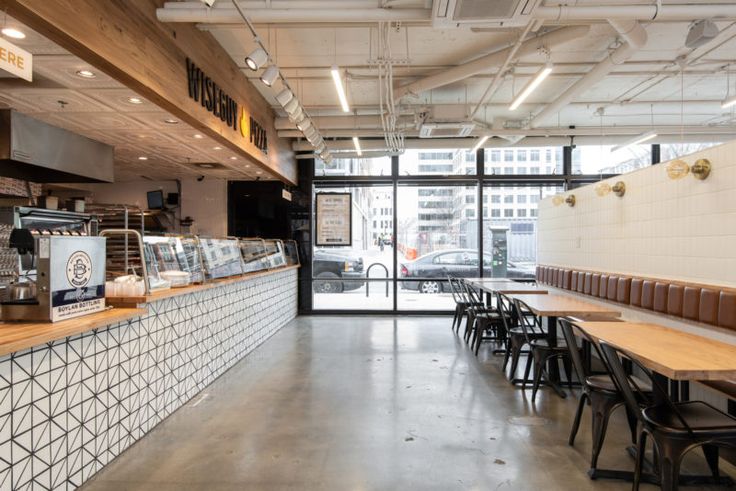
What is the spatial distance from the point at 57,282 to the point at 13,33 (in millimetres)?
1577

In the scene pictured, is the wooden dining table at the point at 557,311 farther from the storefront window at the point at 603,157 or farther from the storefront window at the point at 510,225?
the storefront window at the point at 603,157

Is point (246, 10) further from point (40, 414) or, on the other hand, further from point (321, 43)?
point (40, 414)

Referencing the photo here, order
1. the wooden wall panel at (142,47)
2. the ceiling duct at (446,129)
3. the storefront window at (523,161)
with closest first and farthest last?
the wooden wall panel at (142,47)
the ceiling duct at (446,129)
the storefront window at (523,161)

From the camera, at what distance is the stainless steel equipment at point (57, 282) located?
7.84 ft

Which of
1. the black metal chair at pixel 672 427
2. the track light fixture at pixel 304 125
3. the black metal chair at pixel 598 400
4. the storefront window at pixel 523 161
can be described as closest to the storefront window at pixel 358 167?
the storefront window at pixel 523 161

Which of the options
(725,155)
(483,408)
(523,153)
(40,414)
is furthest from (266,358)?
(523,153)

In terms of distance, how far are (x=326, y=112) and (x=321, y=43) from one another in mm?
2523

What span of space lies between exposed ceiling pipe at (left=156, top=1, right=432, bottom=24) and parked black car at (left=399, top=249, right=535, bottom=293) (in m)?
5.86

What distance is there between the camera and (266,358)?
5.52 metres

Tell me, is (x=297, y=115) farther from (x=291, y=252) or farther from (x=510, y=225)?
(x=510, y=225)

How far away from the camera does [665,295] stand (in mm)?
4262

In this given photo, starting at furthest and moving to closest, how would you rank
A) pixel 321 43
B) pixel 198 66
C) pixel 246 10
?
1. pixel 321 43
2. pixel 198 66
3. pixel 246 10

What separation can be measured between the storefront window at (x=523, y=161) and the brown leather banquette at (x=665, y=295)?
3.11 metres

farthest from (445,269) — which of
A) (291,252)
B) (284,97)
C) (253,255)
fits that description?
(284,97)
